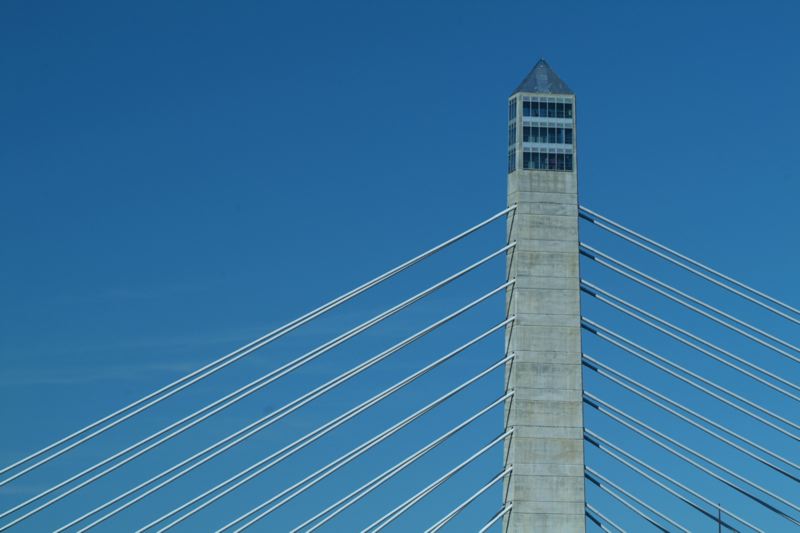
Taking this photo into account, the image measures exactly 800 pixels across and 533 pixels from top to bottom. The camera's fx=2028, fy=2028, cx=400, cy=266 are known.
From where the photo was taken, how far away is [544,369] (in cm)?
7506

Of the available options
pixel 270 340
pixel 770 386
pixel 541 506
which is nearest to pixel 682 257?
pixel 770 386

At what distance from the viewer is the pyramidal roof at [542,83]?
255ft

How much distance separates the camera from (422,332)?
236ft

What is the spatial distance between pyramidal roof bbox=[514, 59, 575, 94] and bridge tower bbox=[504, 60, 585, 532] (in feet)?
13.6

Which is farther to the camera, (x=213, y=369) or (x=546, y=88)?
(x=546, y=88)

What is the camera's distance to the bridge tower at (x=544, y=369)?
74875 millimetres

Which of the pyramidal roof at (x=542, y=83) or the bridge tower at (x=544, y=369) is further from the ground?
the pyramidal roof at (x=542, y=83)

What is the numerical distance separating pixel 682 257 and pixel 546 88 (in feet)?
29.3

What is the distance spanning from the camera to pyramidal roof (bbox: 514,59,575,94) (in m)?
77.9

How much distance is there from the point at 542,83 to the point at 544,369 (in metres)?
11.3

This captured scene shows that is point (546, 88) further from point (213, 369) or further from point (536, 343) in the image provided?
point (213, 369)

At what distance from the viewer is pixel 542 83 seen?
78188mm

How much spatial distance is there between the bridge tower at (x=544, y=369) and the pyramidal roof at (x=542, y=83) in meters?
4.16

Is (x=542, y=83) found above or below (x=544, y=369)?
above
